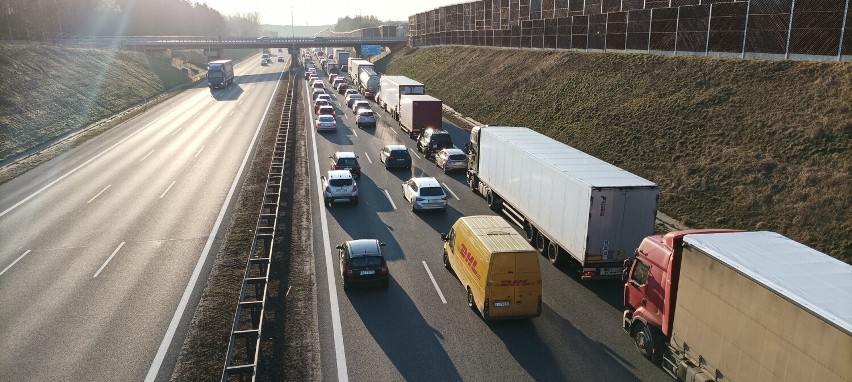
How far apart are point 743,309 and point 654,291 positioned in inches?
135

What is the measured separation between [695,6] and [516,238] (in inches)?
1166

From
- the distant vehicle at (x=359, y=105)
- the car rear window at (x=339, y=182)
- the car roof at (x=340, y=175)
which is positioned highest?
the distant vehicle at (x=359, y=105)

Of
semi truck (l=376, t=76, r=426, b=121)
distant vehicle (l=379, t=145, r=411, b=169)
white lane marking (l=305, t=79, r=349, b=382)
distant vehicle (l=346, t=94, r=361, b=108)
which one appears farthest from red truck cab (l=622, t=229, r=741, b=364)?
distant vehicle (l=346, t=94, r=361, b=108)

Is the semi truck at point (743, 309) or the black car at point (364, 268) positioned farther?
the black car at point (364, 268)

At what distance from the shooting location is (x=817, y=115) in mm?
24859

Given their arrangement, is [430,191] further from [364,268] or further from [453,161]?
[364,268]

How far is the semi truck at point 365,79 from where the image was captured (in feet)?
229

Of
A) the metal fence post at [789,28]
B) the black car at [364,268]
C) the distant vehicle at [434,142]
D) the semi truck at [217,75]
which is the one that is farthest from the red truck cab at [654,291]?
the semi truck at [217,75]

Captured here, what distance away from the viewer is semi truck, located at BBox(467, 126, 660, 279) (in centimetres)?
1681

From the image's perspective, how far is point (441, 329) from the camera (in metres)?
15.2

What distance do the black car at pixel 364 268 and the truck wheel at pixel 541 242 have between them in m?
6.26

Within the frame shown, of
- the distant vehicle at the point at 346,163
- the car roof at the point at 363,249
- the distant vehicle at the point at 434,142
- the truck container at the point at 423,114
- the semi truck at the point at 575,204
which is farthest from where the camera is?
the truck container at the point at 423,114

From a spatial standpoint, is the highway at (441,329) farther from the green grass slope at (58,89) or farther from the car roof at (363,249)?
the green grass slope at (58,89)

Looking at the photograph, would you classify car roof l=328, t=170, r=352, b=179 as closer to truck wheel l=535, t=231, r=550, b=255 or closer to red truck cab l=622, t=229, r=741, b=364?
truck wheel l=535, t=231, r=550, b=255
